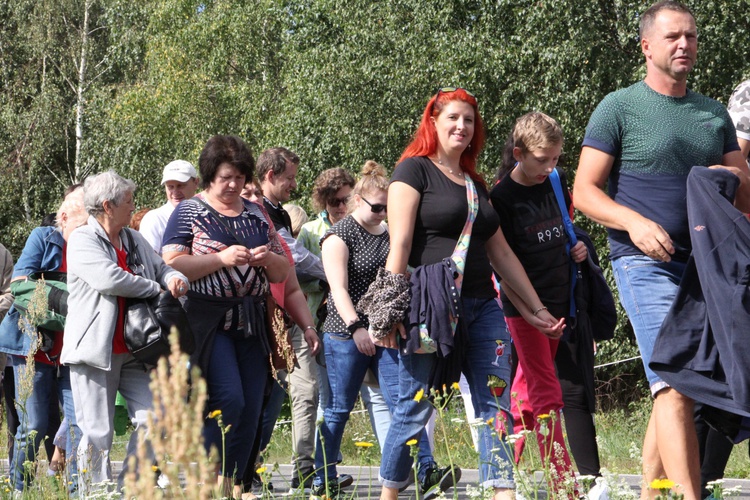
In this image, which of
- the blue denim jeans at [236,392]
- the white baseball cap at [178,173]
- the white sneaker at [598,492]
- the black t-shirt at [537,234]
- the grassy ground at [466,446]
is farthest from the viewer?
the grassy ground at [466,446]

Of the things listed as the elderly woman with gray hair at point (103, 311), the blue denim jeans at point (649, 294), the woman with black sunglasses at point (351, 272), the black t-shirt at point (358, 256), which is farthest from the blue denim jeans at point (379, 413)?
the blue denim jeans at point (649, 294)

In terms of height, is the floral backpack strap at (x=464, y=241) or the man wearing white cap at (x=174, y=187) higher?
the man wearing white cap at (x=174, y=187)

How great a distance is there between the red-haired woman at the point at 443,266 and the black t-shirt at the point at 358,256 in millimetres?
1160

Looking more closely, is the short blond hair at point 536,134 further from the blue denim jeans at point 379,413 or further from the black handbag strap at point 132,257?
the black handbag strap at point 132,257

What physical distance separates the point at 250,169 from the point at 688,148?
2488 millimetres

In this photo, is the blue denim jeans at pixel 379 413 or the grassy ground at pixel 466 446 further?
the grassy ground at pixel 466 446

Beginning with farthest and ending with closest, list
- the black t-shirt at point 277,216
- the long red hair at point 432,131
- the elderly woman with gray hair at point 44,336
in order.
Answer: the black t-shirt at point 277,216 < the elderly woman with gray hair at point 44,336 < the long red hair at point 432,131

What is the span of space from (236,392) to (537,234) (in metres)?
1.76

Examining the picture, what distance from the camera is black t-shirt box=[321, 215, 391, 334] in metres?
6.39

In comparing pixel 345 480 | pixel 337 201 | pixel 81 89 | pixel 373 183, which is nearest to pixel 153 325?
pixel 373 183

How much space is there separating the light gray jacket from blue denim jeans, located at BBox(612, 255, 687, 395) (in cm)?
231

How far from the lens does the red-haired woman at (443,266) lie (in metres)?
4.99

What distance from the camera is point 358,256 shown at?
6406mm

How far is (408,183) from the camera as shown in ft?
16.7
